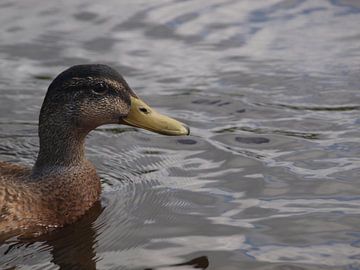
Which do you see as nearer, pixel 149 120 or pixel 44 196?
Result: pixel 44 196

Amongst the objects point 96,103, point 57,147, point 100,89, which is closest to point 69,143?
point 57,147

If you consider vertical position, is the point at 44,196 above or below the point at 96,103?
below

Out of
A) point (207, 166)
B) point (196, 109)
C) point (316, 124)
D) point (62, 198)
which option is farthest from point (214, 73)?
point (62, 198)

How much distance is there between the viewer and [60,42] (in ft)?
46.3

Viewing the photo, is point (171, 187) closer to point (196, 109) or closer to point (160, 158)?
point (160, 158)

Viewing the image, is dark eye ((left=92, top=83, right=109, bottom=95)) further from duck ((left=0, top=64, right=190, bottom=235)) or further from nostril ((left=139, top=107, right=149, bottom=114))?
nostril ((left=139, top=107, right=149, bottom=114))

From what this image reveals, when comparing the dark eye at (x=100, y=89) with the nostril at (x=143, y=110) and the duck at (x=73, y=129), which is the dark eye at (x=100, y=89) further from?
the nostril at (x=143, y=110)

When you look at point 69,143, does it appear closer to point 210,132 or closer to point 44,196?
point 44,196

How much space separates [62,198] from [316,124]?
11.2 feet

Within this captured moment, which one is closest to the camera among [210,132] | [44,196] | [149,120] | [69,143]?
[44,196]

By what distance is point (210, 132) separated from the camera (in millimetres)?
10844

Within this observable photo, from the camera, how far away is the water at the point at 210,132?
26.4 feet

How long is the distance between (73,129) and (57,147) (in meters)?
0.23

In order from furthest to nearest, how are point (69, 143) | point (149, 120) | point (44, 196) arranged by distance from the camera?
point (69, 143), point (149, 120), point (44, 196)
